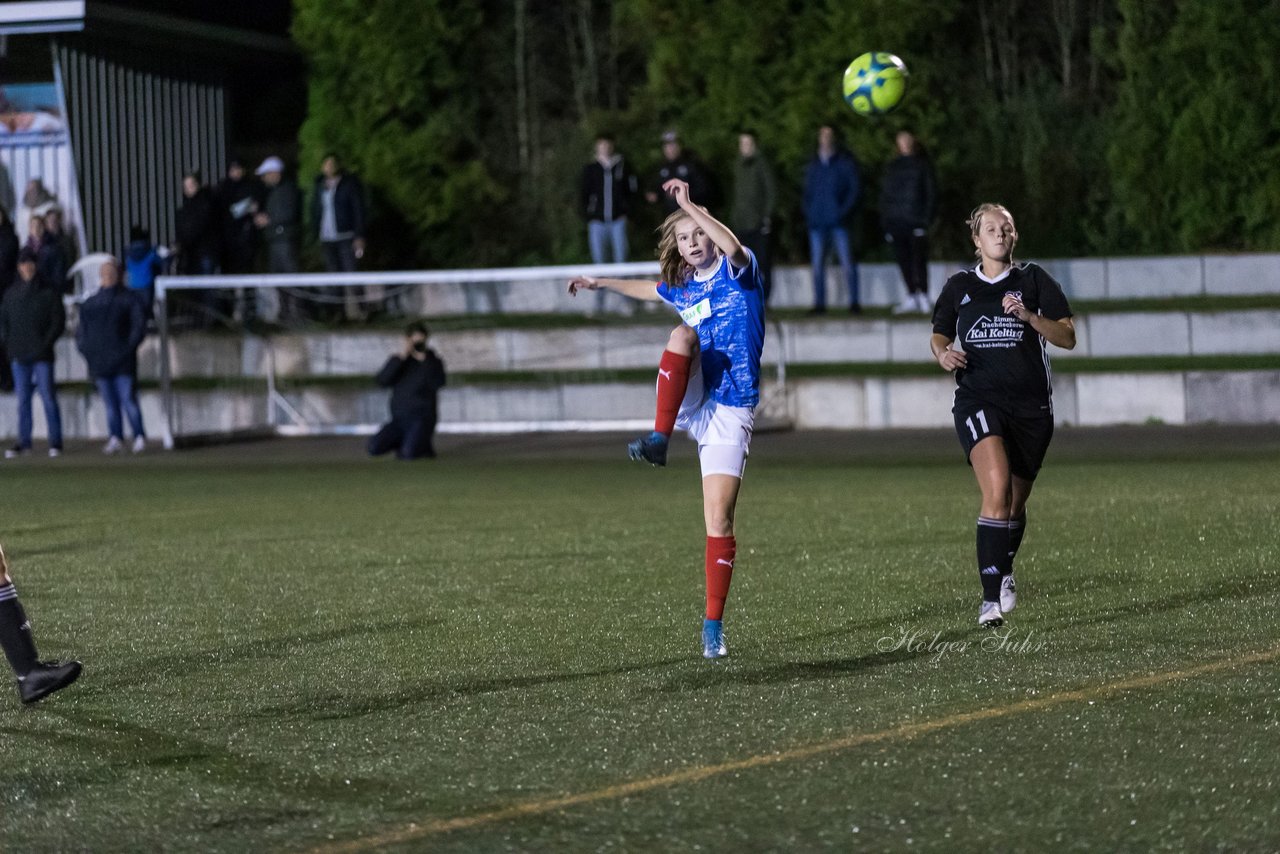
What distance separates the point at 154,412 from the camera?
2336 cm

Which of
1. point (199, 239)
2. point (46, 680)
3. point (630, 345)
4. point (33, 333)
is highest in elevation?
point (199, 239)

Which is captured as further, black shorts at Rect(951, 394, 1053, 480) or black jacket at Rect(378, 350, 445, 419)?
black jacket at Rect(378, 350, 445, 419)

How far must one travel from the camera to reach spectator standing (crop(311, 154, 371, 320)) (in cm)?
2377

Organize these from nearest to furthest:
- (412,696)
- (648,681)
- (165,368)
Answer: (412,696), (648,681), (165,368)

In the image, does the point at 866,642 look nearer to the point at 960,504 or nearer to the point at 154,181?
the point at 960,504

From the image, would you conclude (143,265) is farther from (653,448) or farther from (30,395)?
(653,448)

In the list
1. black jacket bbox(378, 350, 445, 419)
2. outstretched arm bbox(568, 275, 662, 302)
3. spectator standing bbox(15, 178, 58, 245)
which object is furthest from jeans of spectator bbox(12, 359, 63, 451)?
outstretched arm bbox(568, 275, 662, 302)

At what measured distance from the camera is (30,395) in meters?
21.7

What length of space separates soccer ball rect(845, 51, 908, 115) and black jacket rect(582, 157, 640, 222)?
29.0ft

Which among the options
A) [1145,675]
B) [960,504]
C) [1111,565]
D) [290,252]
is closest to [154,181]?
[290,252]

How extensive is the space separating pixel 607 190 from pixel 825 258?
2.67 m

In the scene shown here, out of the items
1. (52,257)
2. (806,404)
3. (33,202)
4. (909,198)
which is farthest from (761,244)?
(33,202)

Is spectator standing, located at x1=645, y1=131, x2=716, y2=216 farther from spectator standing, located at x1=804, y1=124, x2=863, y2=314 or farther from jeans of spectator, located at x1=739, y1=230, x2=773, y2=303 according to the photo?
spectator standing, located at x1=804, y1=124, x2=863, y2=314

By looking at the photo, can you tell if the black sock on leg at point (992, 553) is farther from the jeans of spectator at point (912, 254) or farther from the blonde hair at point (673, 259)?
the jeans of spectator at point (912, 254)
